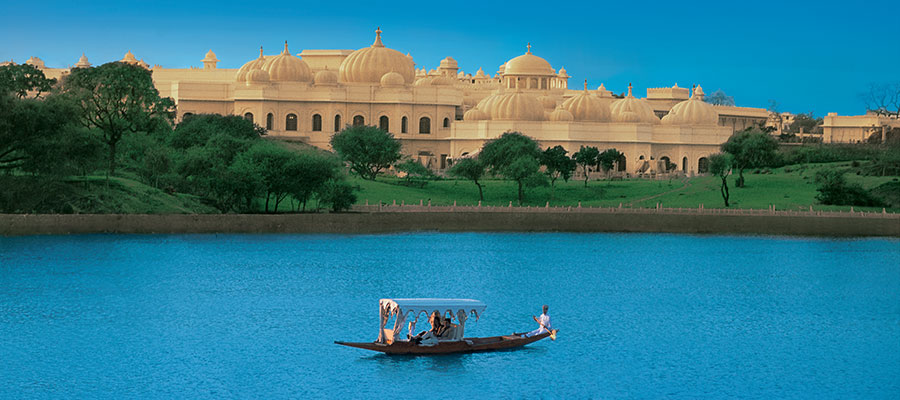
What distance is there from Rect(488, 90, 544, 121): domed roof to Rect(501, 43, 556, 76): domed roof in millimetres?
14192

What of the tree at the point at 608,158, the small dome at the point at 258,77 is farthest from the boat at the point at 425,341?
the small dome at the point at 258,77

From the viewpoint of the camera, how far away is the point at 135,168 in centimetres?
6506

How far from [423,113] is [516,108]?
336 inches

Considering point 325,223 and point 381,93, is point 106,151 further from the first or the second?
point 381,93

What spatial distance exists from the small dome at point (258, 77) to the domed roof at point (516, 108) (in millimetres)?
15688

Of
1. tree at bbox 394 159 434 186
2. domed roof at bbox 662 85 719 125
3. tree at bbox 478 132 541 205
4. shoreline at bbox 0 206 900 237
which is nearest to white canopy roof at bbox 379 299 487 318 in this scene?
shoreline at bbox 0 206 900 237

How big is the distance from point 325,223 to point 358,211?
3524 mm

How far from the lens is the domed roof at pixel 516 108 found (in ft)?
297

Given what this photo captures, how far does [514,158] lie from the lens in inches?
2955

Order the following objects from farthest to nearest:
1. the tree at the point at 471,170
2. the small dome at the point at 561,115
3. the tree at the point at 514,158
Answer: the small dome at the point at 561,115 < the tree at the point at 471,170 < the tree at the point at 514,158

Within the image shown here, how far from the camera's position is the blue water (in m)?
29.9

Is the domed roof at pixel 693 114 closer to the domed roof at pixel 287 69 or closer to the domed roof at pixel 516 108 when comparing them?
the domed roof at pixel 516 108

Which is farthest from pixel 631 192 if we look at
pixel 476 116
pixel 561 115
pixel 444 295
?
pixel 444 295

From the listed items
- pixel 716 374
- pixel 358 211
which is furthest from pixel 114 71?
pixel 716 374
